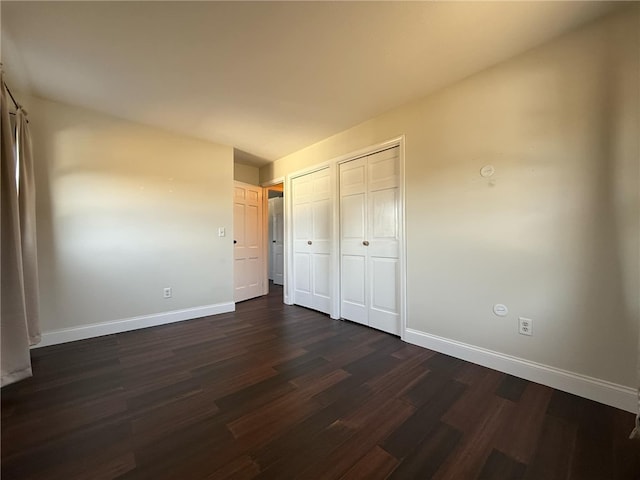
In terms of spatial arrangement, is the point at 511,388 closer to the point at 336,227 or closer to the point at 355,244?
the point at 355,244

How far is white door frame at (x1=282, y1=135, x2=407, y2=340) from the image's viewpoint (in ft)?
8.16

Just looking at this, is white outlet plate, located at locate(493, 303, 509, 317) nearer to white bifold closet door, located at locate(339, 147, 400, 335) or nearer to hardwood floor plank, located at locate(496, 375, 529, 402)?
hardwood floor plank, located at locate(496, 375, 529, 402)

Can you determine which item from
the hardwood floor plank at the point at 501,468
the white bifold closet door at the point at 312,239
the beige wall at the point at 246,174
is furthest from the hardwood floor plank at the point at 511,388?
the beige wall at the point at 246,174

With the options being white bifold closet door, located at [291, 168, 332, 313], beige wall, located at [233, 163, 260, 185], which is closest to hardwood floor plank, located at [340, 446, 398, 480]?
white bifold closet door, located at [291, 168, 332, 313]

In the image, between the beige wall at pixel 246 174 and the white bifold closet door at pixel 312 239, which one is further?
the beige wall at pixel 246 174

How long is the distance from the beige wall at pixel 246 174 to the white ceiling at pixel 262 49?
1752mm

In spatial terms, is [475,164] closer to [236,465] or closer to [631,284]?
[631,284]

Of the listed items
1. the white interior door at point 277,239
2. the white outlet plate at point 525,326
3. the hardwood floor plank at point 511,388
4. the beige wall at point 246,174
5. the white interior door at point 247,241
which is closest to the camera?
the hardwood floor plank at point 511,388

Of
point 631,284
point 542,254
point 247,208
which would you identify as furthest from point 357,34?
point 247,208

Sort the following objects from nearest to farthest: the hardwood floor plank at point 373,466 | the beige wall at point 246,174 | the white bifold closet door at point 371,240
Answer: the hardwood floor plank at point 373,466
the white bifold closet door at point 371,240
the beige wall at point 246,174

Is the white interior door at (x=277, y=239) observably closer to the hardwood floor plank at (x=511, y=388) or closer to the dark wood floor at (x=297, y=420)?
the dark wood floor at (x=297, y=420)

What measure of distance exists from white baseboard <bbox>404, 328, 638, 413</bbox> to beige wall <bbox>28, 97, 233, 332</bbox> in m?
2.87

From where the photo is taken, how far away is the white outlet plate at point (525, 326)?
1777 mm

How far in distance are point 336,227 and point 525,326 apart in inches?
81.2
